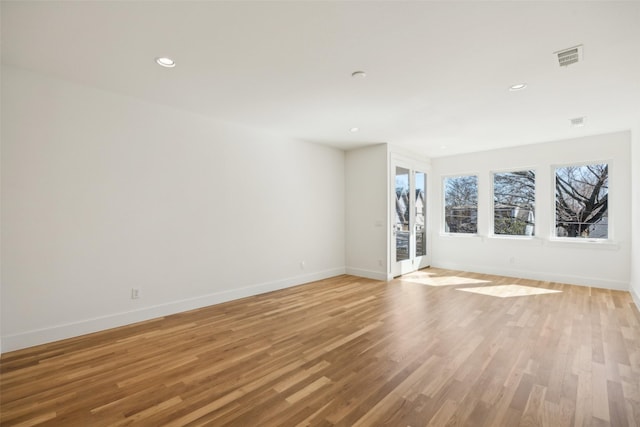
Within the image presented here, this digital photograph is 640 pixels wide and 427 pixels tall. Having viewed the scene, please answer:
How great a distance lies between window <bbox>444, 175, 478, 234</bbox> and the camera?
22.1 feet

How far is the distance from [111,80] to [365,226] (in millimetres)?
4734

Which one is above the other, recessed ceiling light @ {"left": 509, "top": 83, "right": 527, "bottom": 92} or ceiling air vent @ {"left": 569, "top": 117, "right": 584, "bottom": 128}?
recessed ceiling light @ {"left": 509, "top": 83, "right": 527, "bottom": 92}

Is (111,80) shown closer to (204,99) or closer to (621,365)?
(204,99)

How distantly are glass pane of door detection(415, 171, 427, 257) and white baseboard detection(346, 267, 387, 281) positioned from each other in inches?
57.8

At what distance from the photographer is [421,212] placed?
23.0 feet

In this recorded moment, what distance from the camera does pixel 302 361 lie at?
2.64m

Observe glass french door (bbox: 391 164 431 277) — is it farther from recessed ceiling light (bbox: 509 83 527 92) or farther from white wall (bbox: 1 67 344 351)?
recessed ceiling light (bbox: 509 83 527 92)

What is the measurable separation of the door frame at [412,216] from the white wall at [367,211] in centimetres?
15

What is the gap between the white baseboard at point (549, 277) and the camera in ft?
16.7

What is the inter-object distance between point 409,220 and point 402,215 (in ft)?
0.85

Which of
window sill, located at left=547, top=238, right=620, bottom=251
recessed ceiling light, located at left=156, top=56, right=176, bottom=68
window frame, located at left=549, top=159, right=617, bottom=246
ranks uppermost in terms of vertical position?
recessed ceiling light, located at left=156, top=56, right=176, bottom=68

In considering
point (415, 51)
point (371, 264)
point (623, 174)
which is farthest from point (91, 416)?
point (623, 174)

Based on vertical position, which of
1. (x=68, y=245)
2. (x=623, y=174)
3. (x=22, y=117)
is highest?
(x=22, y=117)

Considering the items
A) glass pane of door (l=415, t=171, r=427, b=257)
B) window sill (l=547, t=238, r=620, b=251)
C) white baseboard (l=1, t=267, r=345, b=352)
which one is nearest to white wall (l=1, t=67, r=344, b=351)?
white baseboard (l=1, t=267, r=345, b=352)
